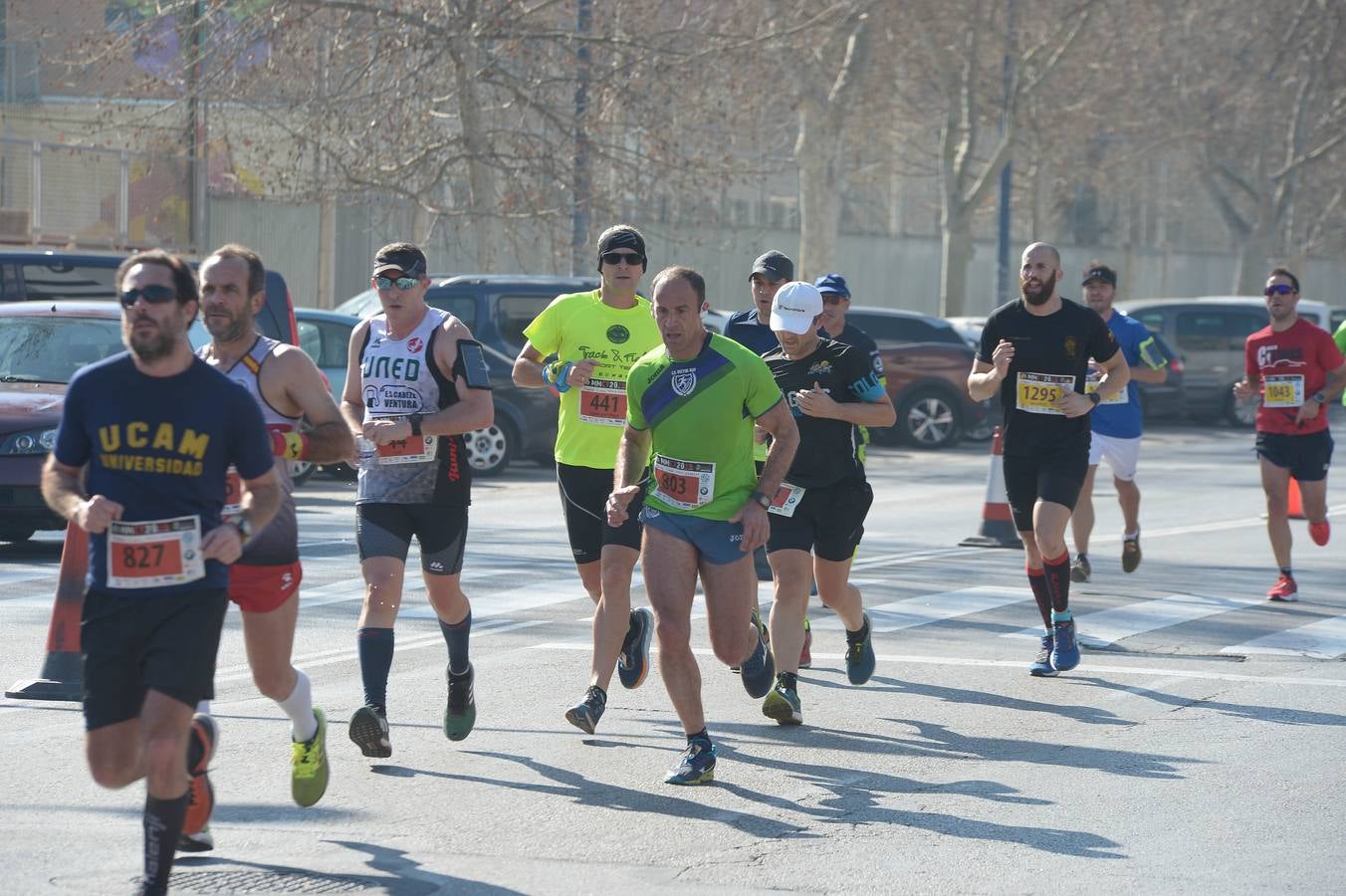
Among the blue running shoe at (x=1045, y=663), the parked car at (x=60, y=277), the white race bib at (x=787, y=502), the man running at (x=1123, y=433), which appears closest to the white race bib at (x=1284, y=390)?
the man running at (x=1123, y=433)

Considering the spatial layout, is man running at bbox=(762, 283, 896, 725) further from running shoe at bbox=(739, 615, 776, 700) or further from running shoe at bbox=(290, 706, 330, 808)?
running shoe at bbox=(290, 706, 330, 808)

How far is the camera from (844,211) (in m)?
60.1

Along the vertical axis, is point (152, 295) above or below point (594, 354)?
above

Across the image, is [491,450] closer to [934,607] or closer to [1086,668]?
[934,607]

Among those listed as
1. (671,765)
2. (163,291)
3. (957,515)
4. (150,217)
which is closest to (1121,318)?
→ (957,515)

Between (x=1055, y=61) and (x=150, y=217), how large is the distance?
60.4 ft

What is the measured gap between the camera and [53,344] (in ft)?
44.5

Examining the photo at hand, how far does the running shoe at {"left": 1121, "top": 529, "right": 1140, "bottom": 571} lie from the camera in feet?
43.3

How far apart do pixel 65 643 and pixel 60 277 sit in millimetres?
8567

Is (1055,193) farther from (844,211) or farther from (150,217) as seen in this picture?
(150,217)

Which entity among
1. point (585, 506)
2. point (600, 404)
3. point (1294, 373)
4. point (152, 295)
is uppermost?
point (152, 295)

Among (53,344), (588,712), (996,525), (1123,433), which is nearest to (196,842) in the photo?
(588,712)

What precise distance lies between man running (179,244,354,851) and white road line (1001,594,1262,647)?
5.21m

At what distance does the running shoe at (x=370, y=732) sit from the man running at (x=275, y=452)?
68cm
